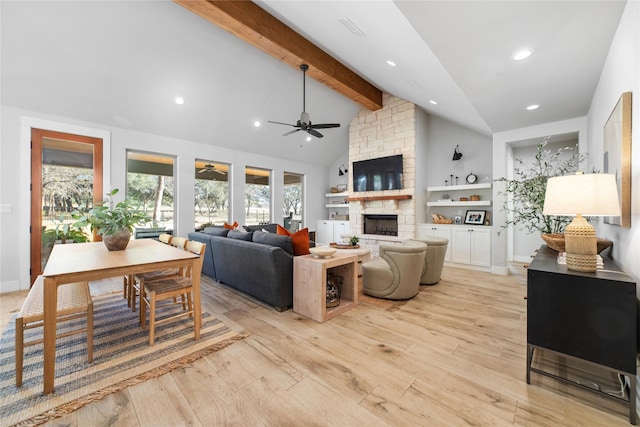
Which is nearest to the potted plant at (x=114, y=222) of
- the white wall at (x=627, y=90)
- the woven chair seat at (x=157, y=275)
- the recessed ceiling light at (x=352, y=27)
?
the woven chair seat at (x=157, y=275)

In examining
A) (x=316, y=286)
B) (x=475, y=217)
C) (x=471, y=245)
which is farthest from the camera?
(x=475, y=217)

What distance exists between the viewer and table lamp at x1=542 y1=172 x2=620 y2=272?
1504 millimetres

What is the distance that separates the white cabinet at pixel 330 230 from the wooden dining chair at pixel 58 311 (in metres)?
6.03

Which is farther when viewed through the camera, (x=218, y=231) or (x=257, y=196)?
(x=257, y=196)

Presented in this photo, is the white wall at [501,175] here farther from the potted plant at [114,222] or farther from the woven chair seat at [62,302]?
the woven chair seat at [62,302]

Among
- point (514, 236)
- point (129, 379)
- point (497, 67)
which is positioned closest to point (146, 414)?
point (129, 379)

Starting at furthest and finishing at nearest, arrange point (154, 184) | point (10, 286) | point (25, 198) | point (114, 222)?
1. point (154, 184)
2. point (25, 198)
3. point (10, 286)
4. point (114, 222)

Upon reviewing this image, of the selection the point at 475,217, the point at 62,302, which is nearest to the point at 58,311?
the point at 62,302

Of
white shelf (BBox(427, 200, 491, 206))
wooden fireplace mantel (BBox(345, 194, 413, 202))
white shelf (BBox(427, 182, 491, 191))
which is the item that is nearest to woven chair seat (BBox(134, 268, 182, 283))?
wooden fireplace mantel (BBox(345, 194, 413, 202))

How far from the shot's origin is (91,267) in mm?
1839

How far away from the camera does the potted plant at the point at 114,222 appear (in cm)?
247

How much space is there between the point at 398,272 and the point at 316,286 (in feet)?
3.76

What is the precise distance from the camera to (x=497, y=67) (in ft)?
8.66

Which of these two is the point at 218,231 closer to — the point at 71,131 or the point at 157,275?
the point at 157,275
